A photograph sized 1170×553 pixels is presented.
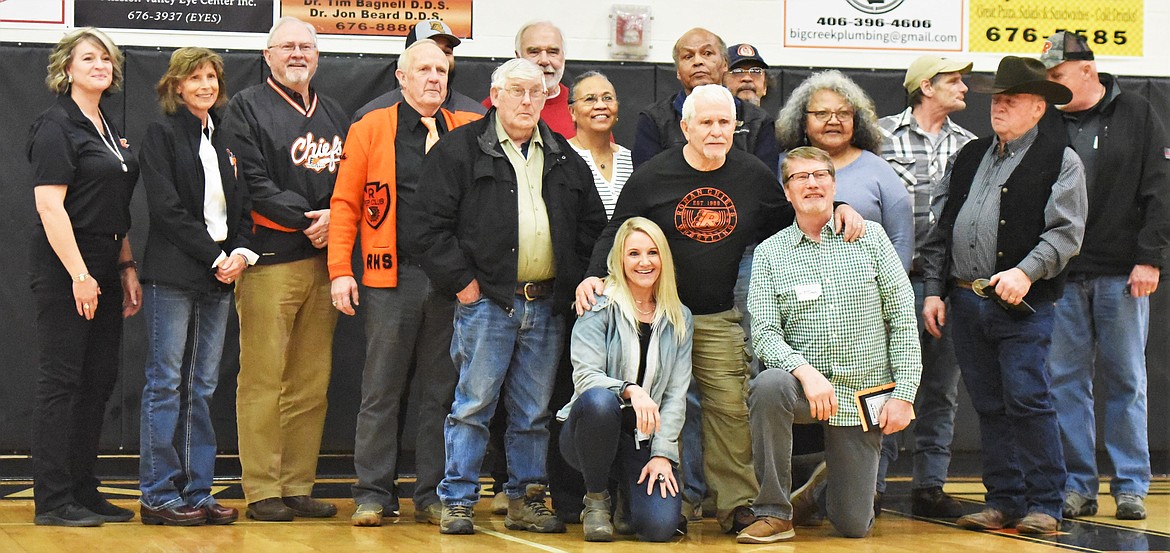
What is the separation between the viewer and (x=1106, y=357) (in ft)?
15.9

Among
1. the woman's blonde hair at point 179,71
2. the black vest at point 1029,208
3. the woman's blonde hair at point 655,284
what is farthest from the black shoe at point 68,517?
the black vest at point 1029,208

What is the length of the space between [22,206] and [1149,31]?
18.7 ft

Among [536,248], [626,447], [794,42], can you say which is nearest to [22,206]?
[536,248]

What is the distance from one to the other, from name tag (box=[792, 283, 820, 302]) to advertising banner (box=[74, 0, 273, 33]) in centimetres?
315

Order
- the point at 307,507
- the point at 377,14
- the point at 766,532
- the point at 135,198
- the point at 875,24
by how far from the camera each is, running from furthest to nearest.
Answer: the point at 875,24
the point at 377,14
the point at 135,198
the point at 307,507
the point at 766,532

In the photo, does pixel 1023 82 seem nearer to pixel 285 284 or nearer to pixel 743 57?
pixel 743 57

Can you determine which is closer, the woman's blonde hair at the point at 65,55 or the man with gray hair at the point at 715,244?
the man with gray hair at the point at 715,244

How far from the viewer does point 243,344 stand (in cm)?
443

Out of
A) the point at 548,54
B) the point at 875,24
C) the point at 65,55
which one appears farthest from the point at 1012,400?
the point at 65,55

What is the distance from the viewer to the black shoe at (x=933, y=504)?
15.2ft

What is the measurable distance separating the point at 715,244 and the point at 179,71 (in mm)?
1944

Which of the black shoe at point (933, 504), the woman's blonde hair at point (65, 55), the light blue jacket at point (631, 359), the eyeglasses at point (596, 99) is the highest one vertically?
the woman's blonde hair at point (65, 55)

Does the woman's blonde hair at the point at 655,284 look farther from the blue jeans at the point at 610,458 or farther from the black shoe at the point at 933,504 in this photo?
the black shoe at the point at 933,504

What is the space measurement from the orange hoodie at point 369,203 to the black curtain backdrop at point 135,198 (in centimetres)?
151
